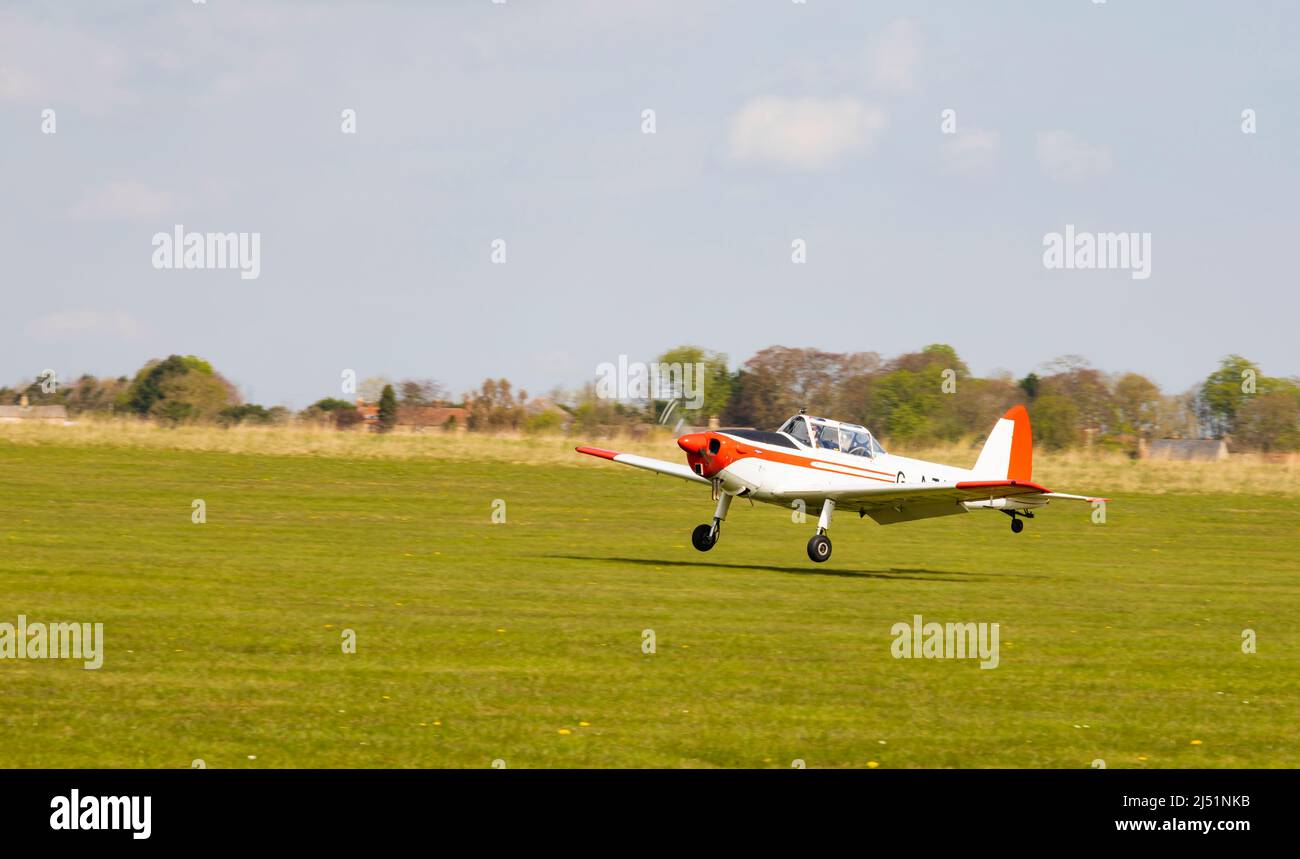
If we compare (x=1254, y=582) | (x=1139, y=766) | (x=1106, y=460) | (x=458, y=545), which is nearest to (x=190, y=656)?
(x=1139, y=766)

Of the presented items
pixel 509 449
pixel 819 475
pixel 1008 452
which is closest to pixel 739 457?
pixel 819 475

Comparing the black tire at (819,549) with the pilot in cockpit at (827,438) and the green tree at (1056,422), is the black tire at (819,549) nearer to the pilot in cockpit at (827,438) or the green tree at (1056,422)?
the pilot in cockpit at (827,438)

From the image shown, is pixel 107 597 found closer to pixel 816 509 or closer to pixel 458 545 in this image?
pixel 458 545

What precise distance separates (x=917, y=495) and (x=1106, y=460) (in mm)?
40028

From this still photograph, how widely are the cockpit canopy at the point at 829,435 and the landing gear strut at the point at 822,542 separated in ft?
3.31

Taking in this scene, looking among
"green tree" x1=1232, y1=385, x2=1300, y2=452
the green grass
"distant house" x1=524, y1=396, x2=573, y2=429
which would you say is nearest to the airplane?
the green grass

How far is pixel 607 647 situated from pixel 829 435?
11390mm

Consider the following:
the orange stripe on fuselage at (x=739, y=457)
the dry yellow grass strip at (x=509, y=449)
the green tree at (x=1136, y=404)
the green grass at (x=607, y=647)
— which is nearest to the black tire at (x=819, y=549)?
the green grass at (x=607, y=647)

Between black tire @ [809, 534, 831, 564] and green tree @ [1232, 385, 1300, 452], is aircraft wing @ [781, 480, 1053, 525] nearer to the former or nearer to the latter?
black tire @ [809, 534, 831, 564]

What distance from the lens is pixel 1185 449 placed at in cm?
7412

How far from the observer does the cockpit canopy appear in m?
25.4

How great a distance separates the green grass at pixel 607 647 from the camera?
1052 centimetres

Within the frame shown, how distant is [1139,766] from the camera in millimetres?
10227

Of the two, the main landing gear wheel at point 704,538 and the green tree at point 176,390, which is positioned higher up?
the green tree at point 176,390
